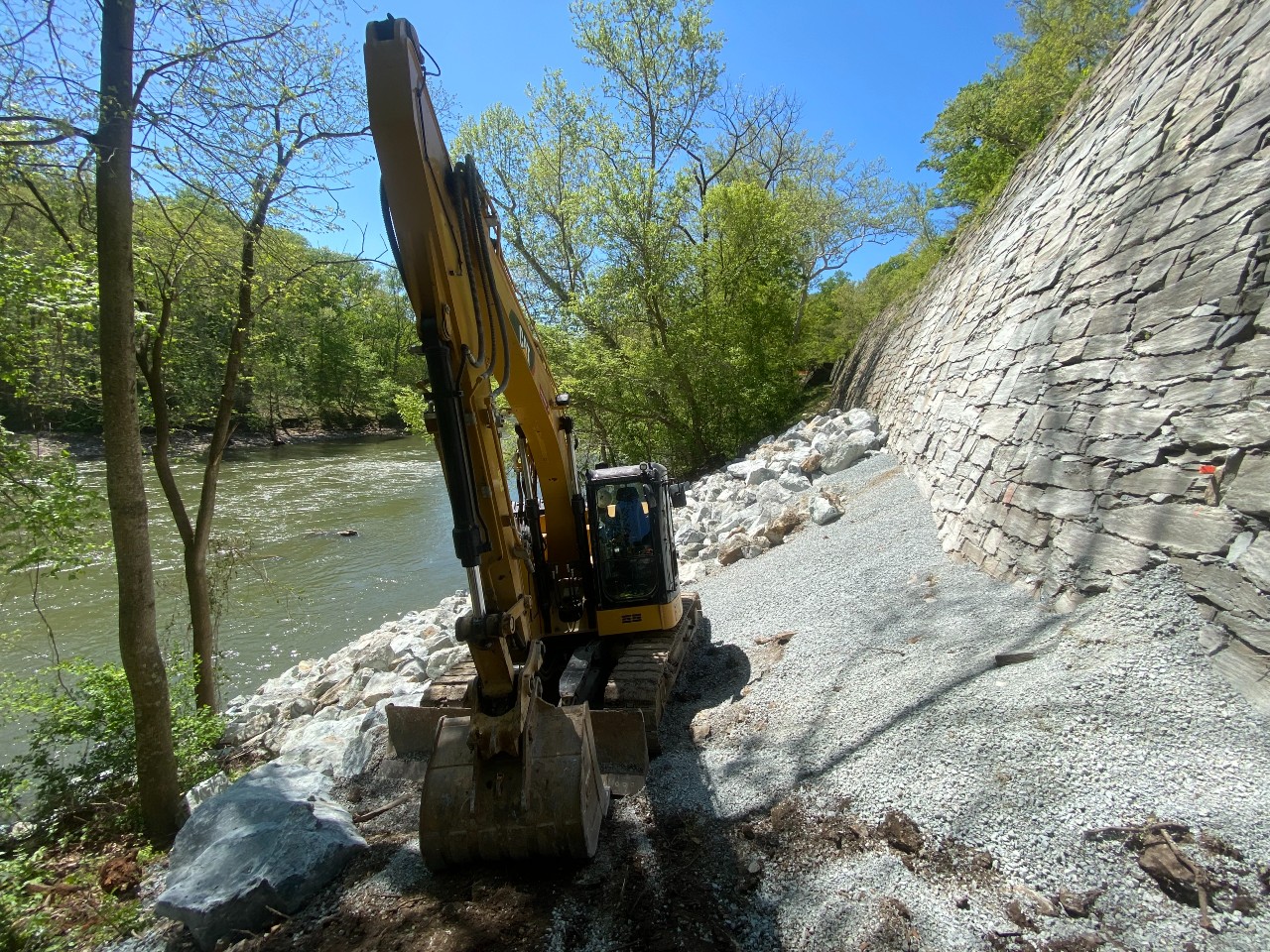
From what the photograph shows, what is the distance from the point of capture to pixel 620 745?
435cm

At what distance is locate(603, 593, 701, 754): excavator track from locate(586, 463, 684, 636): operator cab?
17 cm

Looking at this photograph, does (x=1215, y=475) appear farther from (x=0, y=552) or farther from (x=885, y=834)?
(x=0, y=552)

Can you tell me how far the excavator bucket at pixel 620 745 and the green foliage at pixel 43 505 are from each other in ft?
13.8

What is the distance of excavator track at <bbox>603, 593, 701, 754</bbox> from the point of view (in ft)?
15.7

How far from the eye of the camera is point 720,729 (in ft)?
16.1

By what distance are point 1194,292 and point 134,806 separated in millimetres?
8302

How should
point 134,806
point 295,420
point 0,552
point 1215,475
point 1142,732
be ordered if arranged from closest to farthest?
point 1142,732
point 1215,475
point 134,806
point 0,552
point 295,420

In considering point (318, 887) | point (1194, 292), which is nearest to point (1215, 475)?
point (1194, 292)

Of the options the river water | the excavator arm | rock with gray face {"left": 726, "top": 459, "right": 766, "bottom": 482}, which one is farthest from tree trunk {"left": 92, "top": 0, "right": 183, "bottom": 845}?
rock with gray face {"left": 726, "top": 459, "right": 766, "bottom": 482}

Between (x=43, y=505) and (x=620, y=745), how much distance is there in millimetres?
4589

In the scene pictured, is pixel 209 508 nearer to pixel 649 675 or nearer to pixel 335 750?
pixel 335 750

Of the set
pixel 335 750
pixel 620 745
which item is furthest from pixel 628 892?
pixel 335 750

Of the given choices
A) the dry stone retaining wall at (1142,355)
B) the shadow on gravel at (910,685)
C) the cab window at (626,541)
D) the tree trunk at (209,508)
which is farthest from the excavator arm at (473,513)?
the tree trunk at (209,508)

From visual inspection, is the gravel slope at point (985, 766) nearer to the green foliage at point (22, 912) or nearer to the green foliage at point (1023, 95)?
the green foliage at point (22, 912)
